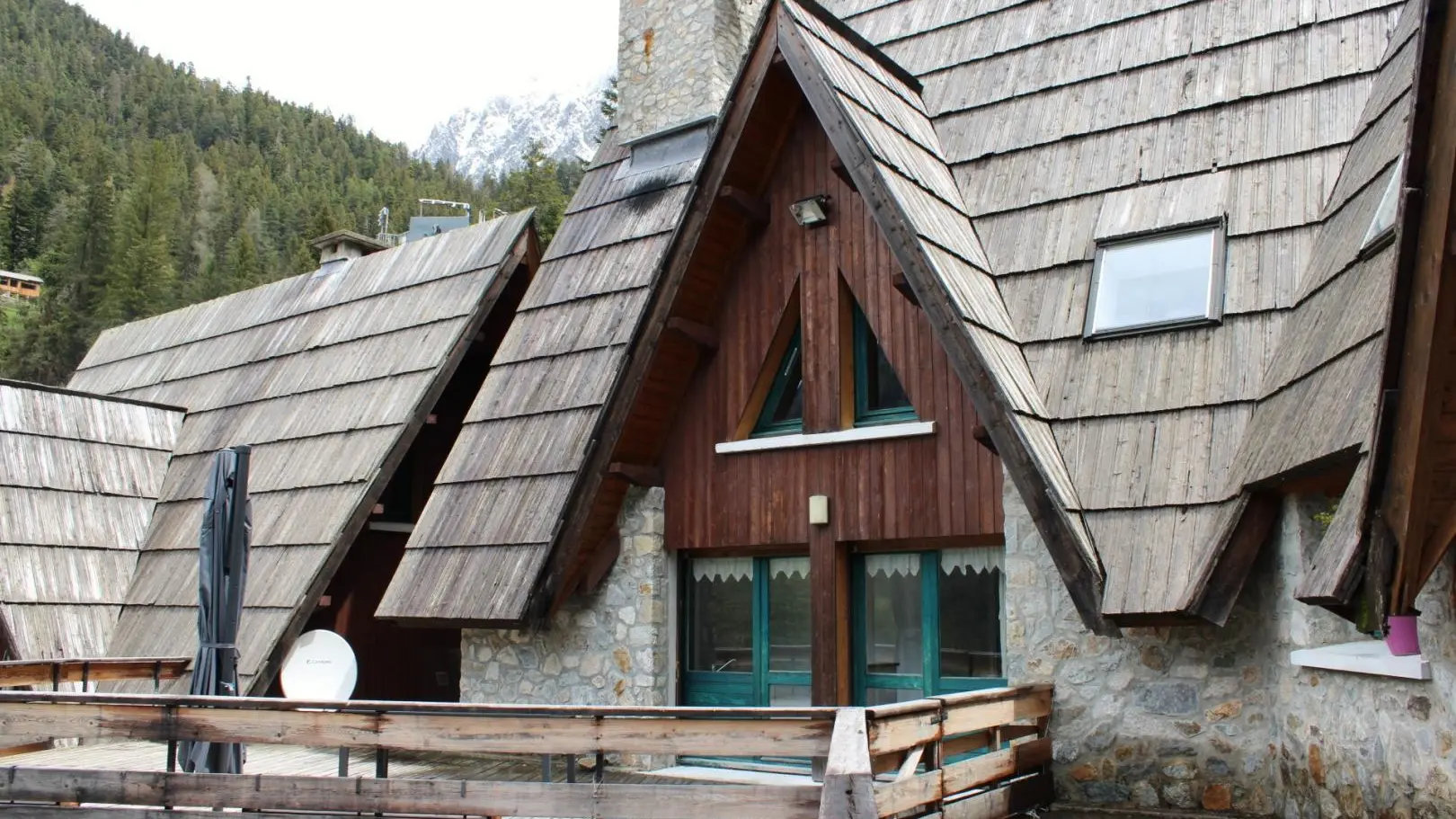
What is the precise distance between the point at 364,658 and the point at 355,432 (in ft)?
6.91

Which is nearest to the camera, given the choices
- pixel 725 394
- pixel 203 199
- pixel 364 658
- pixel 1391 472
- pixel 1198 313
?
pixel 1391 472

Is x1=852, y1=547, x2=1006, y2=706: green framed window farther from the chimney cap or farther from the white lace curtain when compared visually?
the chimney cap

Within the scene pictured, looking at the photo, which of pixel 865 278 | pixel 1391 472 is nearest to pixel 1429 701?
pixel 1391 472

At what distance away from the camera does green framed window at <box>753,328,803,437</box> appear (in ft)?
28.8

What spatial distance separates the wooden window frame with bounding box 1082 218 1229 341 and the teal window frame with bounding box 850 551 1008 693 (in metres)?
1.74

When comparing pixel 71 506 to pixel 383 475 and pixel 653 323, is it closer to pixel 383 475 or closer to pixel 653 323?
pixel 383 475

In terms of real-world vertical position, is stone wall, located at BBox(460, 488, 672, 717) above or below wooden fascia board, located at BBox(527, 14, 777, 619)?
below

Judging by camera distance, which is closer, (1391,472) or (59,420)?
(1391,472)

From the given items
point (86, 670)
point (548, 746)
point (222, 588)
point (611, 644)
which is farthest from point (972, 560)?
point (86, 670)

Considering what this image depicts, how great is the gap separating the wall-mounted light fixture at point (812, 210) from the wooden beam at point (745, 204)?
0.28 m

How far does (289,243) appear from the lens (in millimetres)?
74125

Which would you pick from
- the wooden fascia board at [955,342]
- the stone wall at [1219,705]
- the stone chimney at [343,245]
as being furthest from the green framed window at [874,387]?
Result: the stone chimney at [343,245]

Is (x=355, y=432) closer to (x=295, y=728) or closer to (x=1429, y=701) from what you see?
(x=295, y=728)

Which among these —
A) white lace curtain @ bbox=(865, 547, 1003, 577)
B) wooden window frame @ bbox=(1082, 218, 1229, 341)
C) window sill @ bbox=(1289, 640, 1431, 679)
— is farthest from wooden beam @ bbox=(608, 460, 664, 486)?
window sill @ bbox=(1289, 640, 1431, 679)
